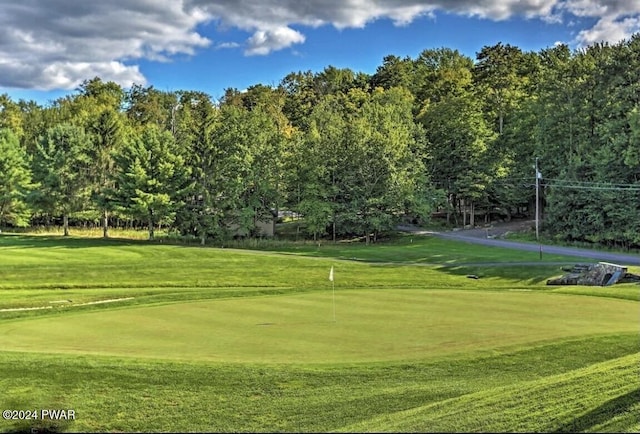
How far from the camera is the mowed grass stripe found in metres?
6.80

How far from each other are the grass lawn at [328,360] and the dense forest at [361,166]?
94.1ft

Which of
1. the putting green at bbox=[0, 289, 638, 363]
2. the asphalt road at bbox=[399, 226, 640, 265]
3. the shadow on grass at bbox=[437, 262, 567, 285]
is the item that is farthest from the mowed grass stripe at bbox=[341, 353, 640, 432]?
the asphalt road at bbox=[399, 226, 640, 265]

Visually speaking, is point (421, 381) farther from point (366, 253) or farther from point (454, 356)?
point (366, 253)

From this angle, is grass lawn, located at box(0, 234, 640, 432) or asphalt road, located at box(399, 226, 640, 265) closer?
grass lawn, located at box(0, 234, 640, 432)

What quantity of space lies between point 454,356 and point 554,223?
4427 cm

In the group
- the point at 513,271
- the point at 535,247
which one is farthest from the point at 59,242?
the point at 535,247

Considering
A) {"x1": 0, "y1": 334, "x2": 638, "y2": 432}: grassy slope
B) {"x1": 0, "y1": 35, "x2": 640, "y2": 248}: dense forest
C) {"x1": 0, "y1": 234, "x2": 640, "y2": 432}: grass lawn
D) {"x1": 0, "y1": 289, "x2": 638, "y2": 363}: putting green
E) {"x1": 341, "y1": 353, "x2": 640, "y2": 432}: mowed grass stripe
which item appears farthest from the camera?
{"x1": 0, "y1": 35, "x2": 640, "y2": 248}: dense forest

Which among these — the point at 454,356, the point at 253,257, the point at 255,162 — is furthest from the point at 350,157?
the point at 454,356

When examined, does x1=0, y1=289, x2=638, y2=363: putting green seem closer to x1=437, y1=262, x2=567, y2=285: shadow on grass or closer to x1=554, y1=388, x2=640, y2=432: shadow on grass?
x1=554, y1=388, x2=640, y2=432: shadow on grass

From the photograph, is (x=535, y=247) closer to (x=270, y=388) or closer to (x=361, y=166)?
(x=361, y=166)

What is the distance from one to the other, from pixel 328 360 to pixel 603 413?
497 centimetres

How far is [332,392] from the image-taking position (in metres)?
9.16

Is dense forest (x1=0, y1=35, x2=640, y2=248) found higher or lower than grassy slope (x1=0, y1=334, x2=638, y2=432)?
higher

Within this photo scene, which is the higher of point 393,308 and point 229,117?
point 229,117
